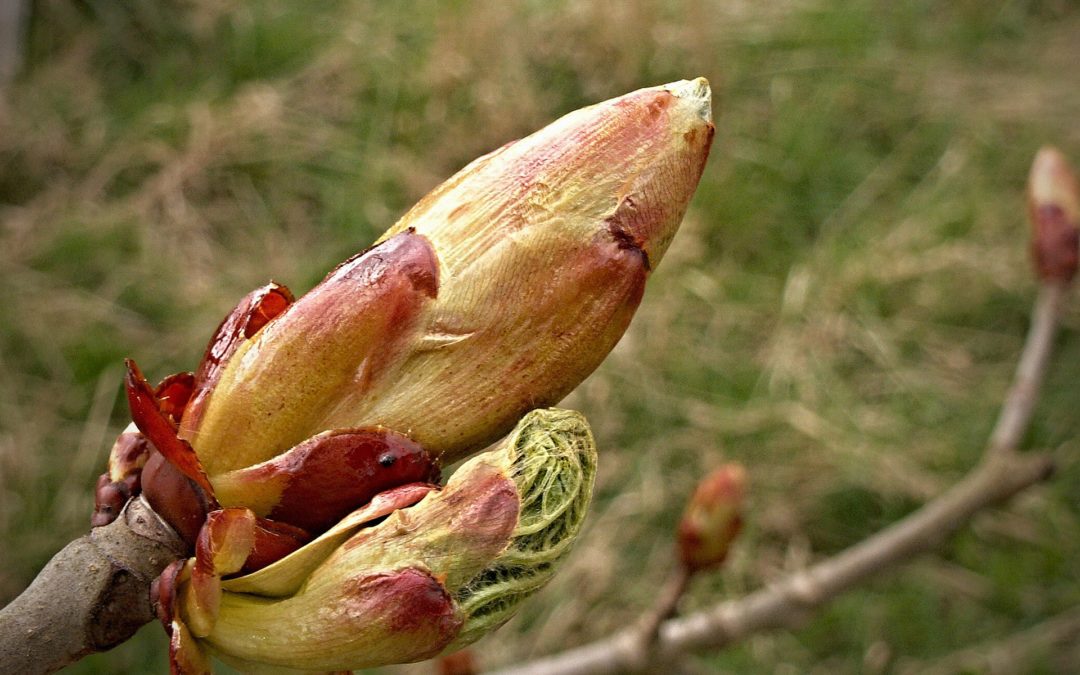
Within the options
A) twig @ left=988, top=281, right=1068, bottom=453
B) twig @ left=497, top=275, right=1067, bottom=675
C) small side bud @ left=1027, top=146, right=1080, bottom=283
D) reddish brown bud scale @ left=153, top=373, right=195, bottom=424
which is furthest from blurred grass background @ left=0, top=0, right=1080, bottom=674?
reddish brown bud scale @ left=153, top=373, right=195, bottom=424

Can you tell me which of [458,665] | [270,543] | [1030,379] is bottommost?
[1030,379]

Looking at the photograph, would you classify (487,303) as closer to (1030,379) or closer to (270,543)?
(270,543)

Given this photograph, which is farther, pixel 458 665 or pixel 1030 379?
pixel 1030 379

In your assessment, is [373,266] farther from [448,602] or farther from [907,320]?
[907,320]

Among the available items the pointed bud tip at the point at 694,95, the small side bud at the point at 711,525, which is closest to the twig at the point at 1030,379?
the small side bud at the point at 711,525

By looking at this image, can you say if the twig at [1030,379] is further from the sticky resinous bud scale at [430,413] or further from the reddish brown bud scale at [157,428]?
the reddish brown bud scale at [157,428]

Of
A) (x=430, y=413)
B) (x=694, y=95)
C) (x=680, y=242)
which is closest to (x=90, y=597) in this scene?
(x=430, y=413)

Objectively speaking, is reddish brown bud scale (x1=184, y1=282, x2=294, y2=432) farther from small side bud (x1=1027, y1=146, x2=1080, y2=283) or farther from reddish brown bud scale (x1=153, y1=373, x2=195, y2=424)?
small side bud (x1=1027, y1=146, x2=1080, y2=283)
